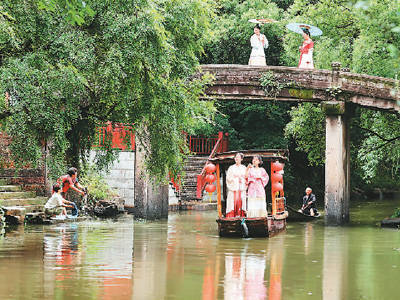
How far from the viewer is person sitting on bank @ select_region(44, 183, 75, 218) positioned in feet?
62.7

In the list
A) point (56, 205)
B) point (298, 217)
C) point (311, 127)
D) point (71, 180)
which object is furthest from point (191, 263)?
point (311, 127)

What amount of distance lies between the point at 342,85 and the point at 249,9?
11164mm

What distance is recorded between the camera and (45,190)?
22.0m

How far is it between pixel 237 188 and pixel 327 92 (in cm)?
519

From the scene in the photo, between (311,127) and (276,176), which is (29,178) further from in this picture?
(311,127)

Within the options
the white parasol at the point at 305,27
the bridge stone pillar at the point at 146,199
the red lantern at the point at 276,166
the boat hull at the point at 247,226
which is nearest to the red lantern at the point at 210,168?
the boat hull at the point at 247,226

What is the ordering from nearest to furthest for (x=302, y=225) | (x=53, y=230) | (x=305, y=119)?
(x=53, y=230)
(x=302, y=225)
(x=305, y=119)

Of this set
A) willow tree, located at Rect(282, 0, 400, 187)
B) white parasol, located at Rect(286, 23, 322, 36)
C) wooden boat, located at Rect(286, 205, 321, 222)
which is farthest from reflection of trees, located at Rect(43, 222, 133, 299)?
willow tree, located at Rect(282, 0, 400, 187)

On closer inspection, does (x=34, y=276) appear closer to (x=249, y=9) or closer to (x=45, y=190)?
(x=45, y=190)

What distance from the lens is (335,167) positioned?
21.8m

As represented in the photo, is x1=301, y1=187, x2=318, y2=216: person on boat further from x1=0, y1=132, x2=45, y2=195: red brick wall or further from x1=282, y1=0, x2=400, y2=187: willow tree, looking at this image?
x1=0, y1=132, x2=45, y2=195: red brick wall

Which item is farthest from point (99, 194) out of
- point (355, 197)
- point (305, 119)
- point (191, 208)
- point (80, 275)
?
point (355, 197)

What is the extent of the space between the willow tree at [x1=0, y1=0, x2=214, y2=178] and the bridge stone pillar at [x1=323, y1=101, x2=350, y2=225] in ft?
25.9

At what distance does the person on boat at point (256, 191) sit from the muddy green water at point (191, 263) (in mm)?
828
